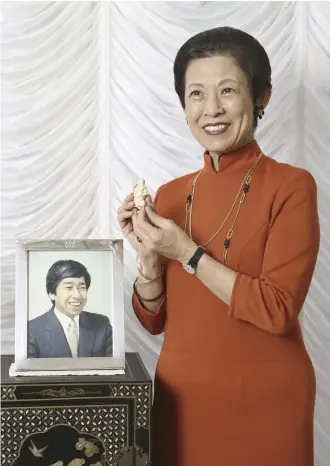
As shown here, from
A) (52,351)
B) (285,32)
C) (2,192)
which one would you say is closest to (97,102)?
(2,192)

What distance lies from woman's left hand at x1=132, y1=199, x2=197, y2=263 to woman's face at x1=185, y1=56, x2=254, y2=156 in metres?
0.20

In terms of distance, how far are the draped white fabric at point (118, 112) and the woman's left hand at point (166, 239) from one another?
0.49m

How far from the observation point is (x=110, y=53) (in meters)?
1.67

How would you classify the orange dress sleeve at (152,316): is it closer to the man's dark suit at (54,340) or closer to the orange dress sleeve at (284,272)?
the man's dark suit at (54,340)

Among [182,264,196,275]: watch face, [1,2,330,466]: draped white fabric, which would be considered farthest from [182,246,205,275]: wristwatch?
[1,2,330,466]: draped white fabric

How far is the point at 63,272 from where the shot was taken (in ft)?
4.24

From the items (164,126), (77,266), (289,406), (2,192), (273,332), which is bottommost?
(289,406)

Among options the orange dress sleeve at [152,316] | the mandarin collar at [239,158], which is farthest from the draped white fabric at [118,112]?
the mandarin collar at [239,158]

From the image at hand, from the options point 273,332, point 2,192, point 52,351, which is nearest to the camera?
point 273,332

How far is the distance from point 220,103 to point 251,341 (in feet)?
1.56

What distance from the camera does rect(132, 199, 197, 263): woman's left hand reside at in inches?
46.9

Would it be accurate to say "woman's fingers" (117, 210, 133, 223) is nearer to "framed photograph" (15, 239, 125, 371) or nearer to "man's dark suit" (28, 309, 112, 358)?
"framed photograph" (15, 239, 125, 371)

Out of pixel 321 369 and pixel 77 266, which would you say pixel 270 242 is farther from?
pixel 321 369

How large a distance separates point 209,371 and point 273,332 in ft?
0.51
